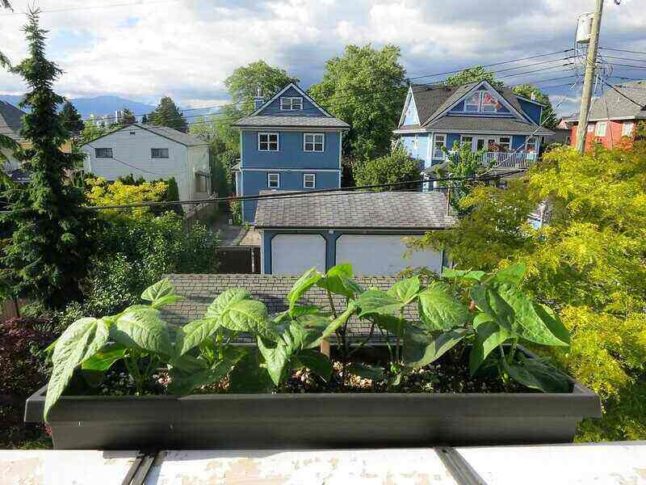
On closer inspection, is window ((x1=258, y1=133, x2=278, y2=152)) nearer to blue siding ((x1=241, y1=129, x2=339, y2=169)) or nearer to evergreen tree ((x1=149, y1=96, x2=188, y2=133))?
blue siding ((x1=241, y1=129, x2=339, y2=169))

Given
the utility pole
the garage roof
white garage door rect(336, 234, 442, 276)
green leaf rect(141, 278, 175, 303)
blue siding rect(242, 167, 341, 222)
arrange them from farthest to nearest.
A: blue siding rect(242, 167, 341, 222), white garage door rect(336, 234, 442, 276), the garage roof, the utility pole, green leaf rect(141, 278, 175, 303)

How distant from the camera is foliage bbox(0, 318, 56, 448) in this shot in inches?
212

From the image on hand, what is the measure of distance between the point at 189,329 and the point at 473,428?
766 mm

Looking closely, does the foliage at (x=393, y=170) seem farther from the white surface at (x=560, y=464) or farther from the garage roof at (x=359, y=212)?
the white surface at (x=560, y=464)

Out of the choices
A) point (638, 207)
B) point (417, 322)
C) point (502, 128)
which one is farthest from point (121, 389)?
point (502, 128)

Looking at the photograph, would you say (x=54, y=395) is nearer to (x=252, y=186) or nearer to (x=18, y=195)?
(x=18, y=195)

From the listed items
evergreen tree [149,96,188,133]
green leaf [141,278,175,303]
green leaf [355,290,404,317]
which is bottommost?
green leaf [141,278,175,303]

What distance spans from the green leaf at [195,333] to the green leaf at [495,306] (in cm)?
69

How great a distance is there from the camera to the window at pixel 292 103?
21.2 m

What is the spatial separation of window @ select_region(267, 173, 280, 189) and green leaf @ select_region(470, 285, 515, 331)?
2081 centimetres

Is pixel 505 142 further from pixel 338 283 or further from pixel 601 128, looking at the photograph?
pixel 338 283

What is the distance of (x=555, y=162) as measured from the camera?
13.2ft

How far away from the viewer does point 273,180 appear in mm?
21766

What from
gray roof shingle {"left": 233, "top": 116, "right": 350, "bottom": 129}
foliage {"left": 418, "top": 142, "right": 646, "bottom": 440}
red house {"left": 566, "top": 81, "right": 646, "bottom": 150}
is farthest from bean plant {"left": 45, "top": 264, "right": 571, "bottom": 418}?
red house {"left": 566, "top": 81, "right": 646, "bottom": 150}
